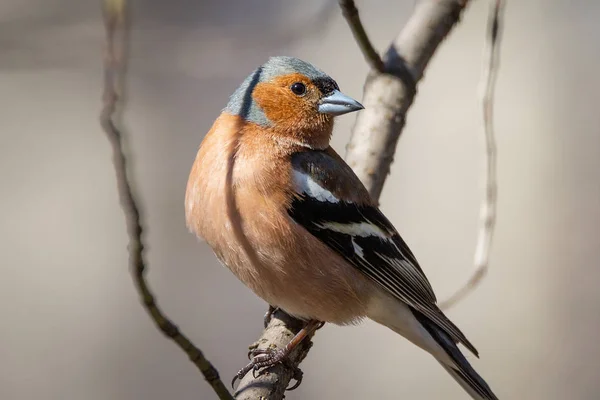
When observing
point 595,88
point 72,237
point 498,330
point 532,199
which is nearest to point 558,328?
point 498,330

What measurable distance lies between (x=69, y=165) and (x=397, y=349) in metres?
3.76

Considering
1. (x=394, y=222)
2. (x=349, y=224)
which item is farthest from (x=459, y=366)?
(x=394, y=222)

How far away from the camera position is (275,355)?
10.2 feet

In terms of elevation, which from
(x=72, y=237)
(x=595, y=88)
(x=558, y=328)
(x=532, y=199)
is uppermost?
(x=595, y=88)

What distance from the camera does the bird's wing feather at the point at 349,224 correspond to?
3396mm

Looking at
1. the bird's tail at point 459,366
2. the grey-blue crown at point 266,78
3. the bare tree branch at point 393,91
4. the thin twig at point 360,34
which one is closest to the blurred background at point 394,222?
the bare tree branch at point 393,91

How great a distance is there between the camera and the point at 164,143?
25.2 feet

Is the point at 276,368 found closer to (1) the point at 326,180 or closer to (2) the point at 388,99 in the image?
(1) the point at 326,180

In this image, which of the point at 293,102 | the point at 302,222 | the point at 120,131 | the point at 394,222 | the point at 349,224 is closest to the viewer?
the point at 120,131

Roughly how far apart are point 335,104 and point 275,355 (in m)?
1.18

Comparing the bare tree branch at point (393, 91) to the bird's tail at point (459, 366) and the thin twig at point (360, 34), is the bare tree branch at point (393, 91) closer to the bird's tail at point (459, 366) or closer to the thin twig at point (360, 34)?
the thin twig at point (360, 34)

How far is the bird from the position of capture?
3.22m

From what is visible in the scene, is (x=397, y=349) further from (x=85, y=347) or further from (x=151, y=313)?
(x=151, y=313)

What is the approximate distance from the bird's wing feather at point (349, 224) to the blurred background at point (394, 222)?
2313mm
